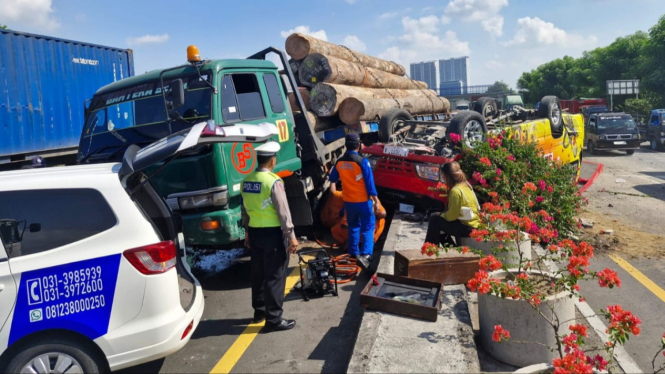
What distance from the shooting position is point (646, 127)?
26172 millimetres

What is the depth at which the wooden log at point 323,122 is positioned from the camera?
29.3 feet

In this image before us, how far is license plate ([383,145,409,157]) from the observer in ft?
25.1

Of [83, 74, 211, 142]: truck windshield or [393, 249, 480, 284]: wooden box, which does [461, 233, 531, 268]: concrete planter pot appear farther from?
[83, 74, 211, 142]: truck windshield

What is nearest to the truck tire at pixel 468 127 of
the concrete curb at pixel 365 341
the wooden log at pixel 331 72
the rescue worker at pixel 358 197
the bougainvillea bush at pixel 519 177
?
the bougainvillea bush at pixel 519 177

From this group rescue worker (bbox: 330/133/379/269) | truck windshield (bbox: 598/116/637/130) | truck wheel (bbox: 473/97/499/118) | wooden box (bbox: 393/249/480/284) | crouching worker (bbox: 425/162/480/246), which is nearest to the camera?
wooden box (bbox: 393/249/480/284)

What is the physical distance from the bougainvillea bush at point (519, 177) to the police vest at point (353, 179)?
1.65 metres

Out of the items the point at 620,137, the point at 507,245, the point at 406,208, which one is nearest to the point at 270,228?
the point at 507,245

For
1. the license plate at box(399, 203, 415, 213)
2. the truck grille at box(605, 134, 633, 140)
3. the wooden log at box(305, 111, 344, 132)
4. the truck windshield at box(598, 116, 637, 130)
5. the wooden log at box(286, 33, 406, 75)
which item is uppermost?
the wooden log at box(286, 33, 406, 75)

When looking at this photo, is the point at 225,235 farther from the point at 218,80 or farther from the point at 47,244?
the point at 47,244

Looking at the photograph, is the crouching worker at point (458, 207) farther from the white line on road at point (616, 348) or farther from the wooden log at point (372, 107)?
the wooden log at point (372, 107)

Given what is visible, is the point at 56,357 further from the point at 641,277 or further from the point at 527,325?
the point at 641,277

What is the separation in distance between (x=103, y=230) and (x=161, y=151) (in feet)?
2.23

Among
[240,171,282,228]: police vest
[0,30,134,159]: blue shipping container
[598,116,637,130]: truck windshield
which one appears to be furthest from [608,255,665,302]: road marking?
[598,116,637,130]: truck windshield

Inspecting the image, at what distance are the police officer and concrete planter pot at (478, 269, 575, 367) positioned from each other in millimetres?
1759
